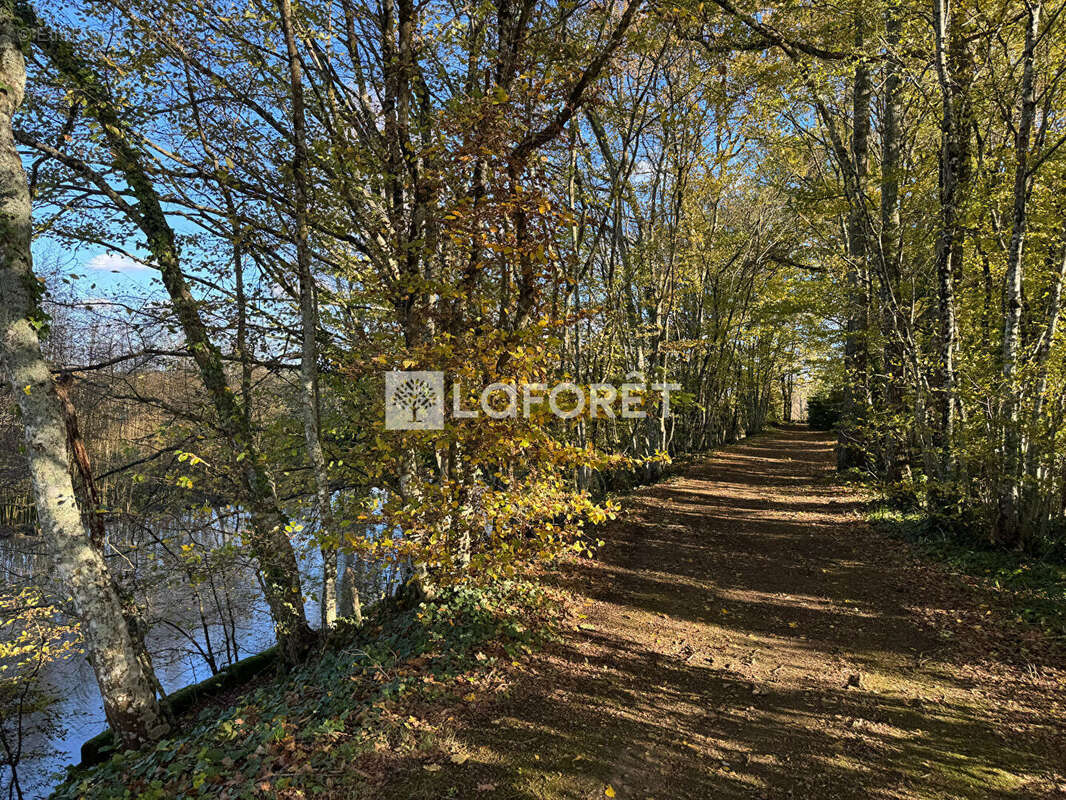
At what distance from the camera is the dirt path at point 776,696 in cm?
310

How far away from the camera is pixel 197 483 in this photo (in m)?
6.38

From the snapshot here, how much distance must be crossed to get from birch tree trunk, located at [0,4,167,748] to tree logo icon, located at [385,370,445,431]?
3.07 meters

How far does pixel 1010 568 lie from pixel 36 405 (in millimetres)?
10231

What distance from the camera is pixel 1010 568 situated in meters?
5.75

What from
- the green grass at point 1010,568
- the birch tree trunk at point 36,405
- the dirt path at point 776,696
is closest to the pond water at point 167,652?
the birch tree trunk at point 36,405

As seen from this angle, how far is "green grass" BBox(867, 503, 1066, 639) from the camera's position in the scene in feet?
15.8

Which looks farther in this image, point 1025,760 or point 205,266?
point 205,266

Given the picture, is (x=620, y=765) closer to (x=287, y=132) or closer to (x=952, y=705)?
(x=952, y=705)

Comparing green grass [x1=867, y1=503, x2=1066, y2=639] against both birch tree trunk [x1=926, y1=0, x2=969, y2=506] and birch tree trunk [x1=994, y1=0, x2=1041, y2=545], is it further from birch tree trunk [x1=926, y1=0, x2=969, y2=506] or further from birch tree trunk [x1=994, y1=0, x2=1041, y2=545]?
birch tree trunk [x1=926, y1=0, x2=969, y2=506]

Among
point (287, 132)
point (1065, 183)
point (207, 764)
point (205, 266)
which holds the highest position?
point (287, 132)

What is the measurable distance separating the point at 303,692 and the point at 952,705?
5.37 metres

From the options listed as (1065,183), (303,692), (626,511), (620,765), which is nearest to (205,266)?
(303,692)

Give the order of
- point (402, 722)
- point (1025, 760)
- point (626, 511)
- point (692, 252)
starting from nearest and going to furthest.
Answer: point (1025, 760) → point (402, 722) → point (626, 511) → point (692, 252)

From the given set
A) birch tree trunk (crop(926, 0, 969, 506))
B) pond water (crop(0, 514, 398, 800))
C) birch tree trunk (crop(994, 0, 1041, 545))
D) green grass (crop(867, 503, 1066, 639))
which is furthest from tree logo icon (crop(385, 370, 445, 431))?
birch tree trunk (crop(926, 0, 969, 506))
